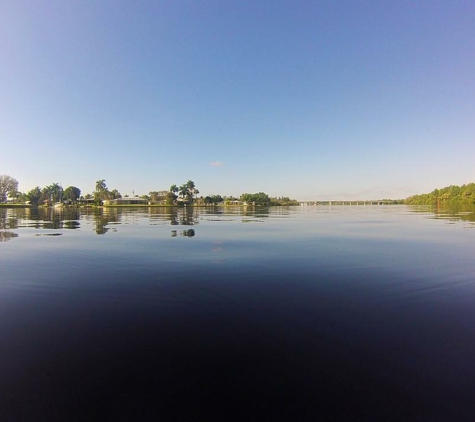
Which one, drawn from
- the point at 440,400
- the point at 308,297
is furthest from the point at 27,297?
the point at 440,400

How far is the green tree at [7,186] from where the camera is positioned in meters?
146

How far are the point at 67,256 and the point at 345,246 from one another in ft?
58.2

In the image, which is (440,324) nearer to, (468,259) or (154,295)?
(154,295)

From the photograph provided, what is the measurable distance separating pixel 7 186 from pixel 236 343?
623 ft

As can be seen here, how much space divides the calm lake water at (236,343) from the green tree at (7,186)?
176611 mm

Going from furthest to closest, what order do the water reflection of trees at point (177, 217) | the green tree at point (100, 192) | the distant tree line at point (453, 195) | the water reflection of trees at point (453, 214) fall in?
1. the green tree at point (100, 192)
2. the distant tree line at point (453, 195)
3. the water reflection of trees at point (453, 214)
4. the water reflection of trees at point (177, 217)

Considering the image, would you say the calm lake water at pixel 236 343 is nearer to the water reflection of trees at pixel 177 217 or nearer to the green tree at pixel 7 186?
the water reflection of trees at pixel 177 217

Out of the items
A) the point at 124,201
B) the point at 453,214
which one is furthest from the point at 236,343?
the point at 124,201

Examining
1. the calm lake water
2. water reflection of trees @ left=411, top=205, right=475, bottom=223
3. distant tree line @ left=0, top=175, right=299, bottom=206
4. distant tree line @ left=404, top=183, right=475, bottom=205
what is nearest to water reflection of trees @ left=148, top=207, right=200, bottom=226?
the calm lake water

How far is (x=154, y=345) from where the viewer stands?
627 centimetres

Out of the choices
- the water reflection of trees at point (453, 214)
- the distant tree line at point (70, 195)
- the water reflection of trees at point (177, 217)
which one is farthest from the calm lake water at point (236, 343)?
the distant tree line at point (70, 195)

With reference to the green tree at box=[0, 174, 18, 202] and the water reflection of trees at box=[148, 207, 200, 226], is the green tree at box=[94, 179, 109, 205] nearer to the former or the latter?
the green tree at box=[0, 174, 18, 202]

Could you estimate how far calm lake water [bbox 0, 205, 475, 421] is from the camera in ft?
15.1

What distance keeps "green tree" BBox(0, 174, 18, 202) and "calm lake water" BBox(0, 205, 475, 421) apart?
17661 cm
